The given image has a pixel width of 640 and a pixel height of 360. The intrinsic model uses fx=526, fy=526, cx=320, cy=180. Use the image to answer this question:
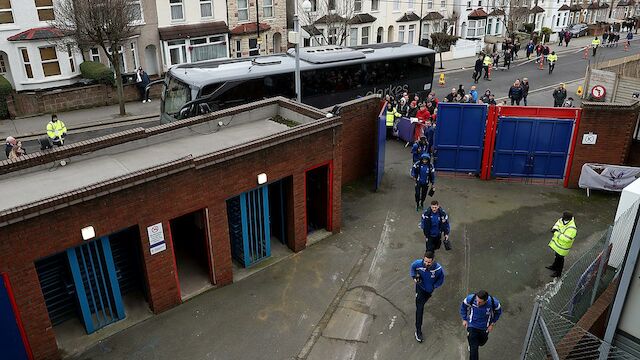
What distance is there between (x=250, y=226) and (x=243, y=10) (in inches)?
915

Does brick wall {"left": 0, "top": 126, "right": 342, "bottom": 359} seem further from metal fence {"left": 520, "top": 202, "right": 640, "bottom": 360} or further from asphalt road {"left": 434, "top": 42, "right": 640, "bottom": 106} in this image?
asphalt road {"left": 434, "top": 42, "right": 640, "bottom": 106}

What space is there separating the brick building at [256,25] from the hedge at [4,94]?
40.2 ft

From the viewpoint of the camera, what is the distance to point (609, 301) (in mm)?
8820

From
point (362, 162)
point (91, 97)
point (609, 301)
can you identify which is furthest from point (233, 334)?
point (91, 97)

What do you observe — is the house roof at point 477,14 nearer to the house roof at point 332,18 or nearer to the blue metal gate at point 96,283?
the house roof at point 332,18

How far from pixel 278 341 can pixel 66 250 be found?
12.8 ft

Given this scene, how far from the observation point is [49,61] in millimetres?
25688

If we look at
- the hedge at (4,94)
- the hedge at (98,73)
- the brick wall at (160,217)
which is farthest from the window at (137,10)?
the brick wall at (160,217)

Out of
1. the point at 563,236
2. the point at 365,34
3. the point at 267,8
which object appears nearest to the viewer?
the point at 563,236

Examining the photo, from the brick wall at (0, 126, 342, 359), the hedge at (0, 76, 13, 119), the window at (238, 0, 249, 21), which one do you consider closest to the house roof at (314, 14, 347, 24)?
the window at (238, 0, 249, 21)

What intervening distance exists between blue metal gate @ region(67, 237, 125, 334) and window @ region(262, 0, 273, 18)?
25.5 meters

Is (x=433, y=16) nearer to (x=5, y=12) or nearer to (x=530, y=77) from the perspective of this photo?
(x=530, y=77)

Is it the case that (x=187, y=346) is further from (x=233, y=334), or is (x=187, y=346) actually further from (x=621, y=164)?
(x=621, y=164)

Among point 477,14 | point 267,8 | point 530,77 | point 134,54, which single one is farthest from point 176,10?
point 477,14
